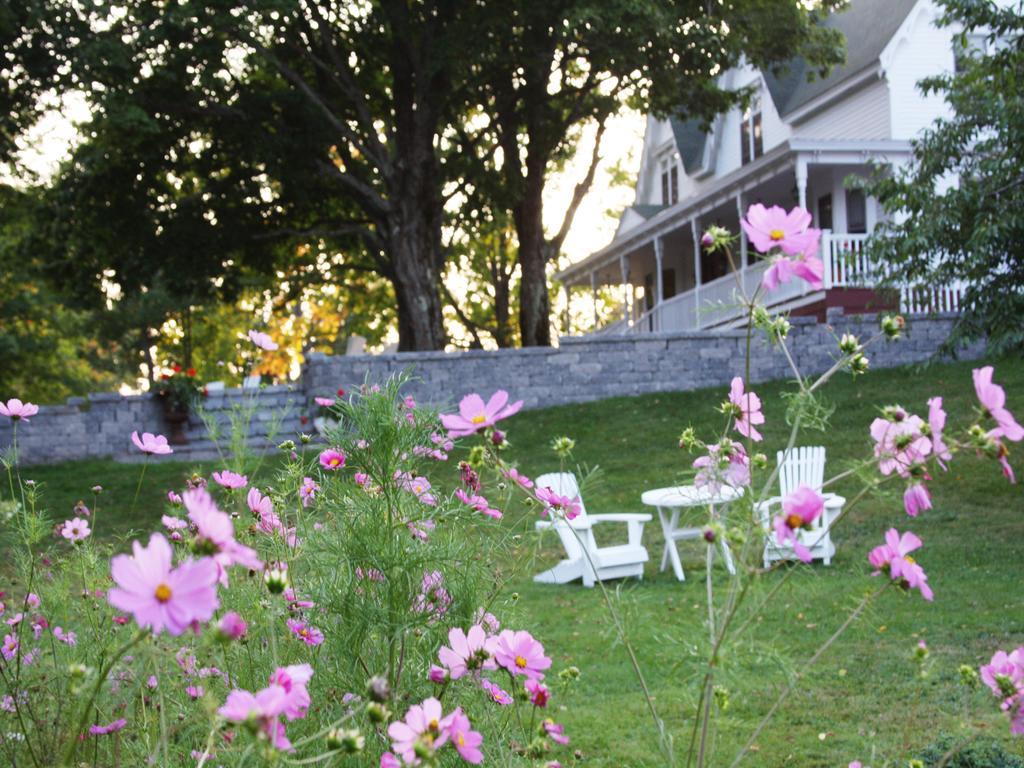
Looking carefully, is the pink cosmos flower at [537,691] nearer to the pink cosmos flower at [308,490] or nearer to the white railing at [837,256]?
the pink cosmos flower at [308,490]

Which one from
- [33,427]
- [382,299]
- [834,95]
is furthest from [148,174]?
[834,95]

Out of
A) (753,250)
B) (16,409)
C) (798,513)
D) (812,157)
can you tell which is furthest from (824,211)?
(798,513)

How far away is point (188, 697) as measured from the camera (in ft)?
8.91

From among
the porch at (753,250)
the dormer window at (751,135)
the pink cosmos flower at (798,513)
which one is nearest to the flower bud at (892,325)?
the pink cosmos flower at (798,513)

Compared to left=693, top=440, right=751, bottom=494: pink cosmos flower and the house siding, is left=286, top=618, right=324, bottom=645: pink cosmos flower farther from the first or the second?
the house siding

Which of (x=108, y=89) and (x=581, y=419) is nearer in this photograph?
(x=108, y=89)

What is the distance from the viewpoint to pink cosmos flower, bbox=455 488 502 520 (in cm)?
239

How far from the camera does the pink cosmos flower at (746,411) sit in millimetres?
2029

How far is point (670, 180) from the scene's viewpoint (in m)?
30.1

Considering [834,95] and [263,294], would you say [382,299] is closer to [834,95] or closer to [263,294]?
[263,294]

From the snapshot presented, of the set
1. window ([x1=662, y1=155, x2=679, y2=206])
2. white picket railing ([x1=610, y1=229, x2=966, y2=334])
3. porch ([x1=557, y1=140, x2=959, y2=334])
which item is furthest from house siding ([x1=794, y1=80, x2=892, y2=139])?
window ([x1=662, y1=155, x2=679, y2=206])

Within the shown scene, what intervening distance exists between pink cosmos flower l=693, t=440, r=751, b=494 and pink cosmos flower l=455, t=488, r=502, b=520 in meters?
0.49

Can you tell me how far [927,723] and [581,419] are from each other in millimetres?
12020

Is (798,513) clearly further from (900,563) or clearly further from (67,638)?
(67,638)
